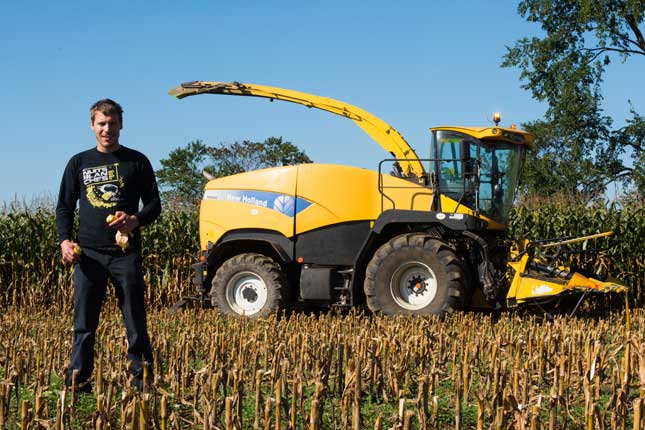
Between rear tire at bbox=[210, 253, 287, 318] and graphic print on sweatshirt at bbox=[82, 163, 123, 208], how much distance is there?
16.7 feet

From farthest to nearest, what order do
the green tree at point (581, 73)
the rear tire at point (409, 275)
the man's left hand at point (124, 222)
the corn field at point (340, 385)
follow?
1. the green tree at point (581, 73)
2. the rear tire at point (409, 275)
3. the man's left hand at point (124, 222)
4. the corn field at point (340, 385)

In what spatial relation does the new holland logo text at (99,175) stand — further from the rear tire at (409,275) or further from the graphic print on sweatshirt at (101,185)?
the rear tire at (409,275)

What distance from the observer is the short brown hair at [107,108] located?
4.80 meters

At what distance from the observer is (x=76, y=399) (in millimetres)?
4312

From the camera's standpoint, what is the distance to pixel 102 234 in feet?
15.9

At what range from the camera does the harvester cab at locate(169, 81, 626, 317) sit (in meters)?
8.98

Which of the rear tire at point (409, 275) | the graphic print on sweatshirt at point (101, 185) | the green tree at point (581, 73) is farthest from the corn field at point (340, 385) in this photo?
the green tree at point (581, 73)

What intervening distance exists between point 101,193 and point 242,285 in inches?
209

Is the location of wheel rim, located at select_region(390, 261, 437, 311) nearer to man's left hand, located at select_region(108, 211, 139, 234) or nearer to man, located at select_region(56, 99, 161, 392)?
man, located at select_region(56, 99, 161, 392)

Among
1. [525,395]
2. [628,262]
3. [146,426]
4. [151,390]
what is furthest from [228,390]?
[628,262]

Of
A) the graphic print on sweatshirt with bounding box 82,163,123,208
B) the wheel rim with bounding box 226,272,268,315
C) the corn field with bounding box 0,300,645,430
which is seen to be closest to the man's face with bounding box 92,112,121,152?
the graphic print on sweatshirt with bounding box 82,163,123,208

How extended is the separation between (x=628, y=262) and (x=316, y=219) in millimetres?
5652

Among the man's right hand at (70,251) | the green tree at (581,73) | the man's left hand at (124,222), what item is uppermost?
the green tree at (581,73)

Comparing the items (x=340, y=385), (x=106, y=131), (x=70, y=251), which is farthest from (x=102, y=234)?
(x=340, y=385)
